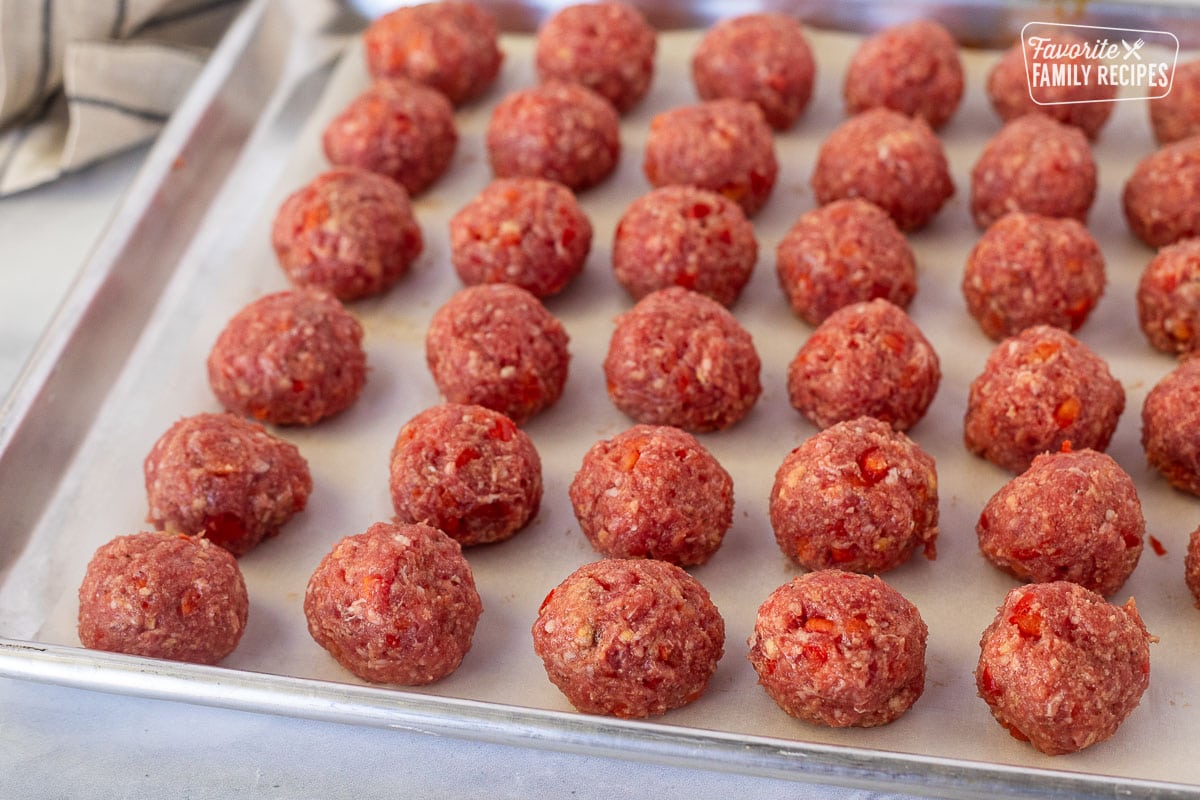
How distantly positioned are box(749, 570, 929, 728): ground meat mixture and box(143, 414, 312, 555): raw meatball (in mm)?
1178

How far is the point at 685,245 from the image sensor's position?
352cm

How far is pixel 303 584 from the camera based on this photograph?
3.05 metres

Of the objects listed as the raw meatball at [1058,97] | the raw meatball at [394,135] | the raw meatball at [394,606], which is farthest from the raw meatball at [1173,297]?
the raw meatball at [394,135]

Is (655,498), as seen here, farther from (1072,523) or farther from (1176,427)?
(1176,427)

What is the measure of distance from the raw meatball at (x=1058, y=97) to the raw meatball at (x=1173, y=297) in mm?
748

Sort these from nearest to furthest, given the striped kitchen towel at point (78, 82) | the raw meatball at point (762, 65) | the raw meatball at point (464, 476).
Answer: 1. the raw meatball at point (464, 476)
2. the raw meatball at point (762, 65)
3. the striped kitchen towel at point (78, 82)

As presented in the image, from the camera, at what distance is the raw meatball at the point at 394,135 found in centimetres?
394

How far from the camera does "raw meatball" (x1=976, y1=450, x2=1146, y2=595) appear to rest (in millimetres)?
2814

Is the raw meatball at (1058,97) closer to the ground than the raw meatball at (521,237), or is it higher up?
higher up

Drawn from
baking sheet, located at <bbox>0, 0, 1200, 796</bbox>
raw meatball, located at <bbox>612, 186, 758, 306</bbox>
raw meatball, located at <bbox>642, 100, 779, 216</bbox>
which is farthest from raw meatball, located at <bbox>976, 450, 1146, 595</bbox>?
raw meatball, located at <bbox>642, 100, 779, 216</bbox>

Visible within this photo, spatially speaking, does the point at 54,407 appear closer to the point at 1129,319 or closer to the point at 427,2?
the point at 427,2

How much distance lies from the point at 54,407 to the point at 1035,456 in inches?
96.3

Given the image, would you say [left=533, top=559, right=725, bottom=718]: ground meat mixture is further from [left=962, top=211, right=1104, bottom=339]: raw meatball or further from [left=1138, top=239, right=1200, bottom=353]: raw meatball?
[left=1138, top=239, right=1200, bottom=353]: raw meatball

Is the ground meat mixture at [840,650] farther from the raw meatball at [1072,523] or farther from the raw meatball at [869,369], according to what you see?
the raw meatball at [869,369]
